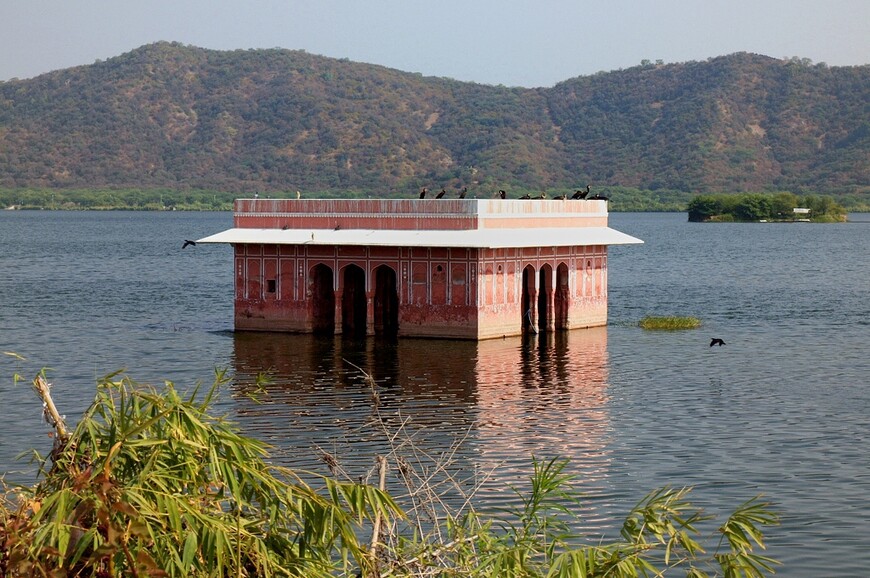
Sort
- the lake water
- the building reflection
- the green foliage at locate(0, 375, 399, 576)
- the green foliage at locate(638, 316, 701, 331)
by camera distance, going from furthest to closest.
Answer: the green foliage at locate(638, 316, 701, 331) → the building reflection → the lake water → the green foliage at locate(0, 375, 399, 576)

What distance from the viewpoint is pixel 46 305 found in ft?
182

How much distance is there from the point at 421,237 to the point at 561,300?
236 inches

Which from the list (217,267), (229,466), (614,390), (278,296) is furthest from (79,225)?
(229,466)

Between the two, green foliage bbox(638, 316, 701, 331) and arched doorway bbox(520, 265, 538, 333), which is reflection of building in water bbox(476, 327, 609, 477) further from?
green foliage bbox(638, 316, 701, 331)

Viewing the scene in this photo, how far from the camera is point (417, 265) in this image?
38.7 meters

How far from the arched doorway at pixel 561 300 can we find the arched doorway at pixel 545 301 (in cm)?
36

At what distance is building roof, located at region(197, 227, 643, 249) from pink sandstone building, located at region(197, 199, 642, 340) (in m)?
0.04

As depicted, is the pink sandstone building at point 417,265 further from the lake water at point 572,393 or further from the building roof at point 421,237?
the lake water at point 572,393

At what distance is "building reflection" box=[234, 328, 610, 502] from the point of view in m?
24.3

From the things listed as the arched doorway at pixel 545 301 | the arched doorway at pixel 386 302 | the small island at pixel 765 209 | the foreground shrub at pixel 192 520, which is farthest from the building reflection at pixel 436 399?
the small island at pixel 765 209

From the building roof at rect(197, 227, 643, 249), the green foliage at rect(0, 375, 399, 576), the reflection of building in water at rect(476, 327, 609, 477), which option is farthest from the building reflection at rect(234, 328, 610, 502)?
the green foliage at rect(0, 375, 399, 576)

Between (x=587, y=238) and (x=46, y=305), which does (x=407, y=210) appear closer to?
(x=587, y=238)

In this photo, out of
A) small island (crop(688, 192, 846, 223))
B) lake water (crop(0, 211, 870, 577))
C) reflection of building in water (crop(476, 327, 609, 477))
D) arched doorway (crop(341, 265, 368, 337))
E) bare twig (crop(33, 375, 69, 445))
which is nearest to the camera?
bare twig (crop(33, 375, 69, 445))

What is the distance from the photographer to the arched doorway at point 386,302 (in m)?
40.9
